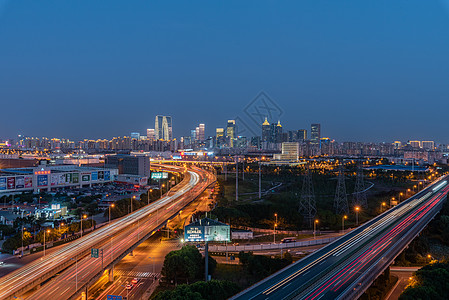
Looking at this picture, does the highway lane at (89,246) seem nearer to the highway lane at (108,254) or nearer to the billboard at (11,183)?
the highway lane at (108,254)

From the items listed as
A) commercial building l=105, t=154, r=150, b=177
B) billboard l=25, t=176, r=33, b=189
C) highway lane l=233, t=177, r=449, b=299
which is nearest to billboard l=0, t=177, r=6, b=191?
billboard l=25, t=176, r=33, b=189

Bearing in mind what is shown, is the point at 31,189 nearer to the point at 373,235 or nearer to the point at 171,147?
the point at 373,235

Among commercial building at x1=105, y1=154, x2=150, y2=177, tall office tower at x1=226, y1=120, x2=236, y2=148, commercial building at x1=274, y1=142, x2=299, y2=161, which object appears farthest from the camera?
tall office tower at x1=226, y1=120, x2=236, y2=148

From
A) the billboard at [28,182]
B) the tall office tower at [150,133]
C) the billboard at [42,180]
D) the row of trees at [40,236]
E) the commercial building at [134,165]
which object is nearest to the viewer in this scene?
the row of trees at [40,236]

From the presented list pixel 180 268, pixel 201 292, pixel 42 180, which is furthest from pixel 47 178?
pixel 201 292

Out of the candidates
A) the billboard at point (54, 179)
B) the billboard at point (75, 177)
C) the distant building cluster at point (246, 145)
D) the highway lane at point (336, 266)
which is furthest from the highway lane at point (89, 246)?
the distant building cluster at point (246, 145)

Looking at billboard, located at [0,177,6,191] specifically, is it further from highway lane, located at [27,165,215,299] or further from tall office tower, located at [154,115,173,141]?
tall office tower, located at [154,115,173,141]

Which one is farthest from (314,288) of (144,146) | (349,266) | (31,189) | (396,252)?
(144,146)
